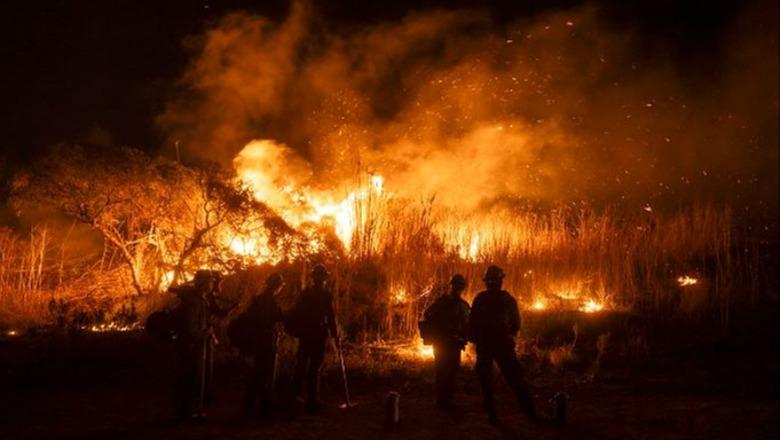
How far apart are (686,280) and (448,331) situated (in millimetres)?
10964

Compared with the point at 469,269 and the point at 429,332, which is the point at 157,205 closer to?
the point at 469,269

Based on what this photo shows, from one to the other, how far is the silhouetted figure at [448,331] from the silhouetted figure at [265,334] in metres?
1.92

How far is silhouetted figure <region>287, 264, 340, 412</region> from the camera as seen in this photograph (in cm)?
848

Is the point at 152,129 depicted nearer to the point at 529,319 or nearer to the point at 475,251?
the point at 475,251

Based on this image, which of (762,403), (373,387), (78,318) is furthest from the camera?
(78,318)

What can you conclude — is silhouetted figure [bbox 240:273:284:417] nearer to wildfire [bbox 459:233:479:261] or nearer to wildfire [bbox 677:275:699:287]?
wildfire [bbox 459:233:479:261]

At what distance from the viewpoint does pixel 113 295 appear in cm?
1647

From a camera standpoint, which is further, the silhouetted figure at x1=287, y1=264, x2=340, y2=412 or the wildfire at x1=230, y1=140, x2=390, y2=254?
the wildfire at x1=230, y1=140, x2=390, y2=254

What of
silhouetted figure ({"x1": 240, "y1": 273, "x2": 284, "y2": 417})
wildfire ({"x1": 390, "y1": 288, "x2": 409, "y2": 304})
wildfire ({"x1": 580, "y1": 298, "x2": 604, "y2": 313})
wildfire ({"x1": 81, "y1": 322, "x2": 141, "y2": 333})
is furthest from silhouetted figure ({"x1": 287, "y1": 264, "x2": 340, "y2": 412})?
wildfire ({"x1": 580, "y1": 298, "x2": 604, "y2": 313})

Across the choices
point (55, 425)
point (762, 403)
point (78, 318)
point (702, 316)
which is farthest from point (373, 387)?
point (702, 316)

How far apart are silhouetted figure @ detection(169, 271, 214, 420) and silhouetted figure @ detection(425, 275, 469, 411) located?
2750mm

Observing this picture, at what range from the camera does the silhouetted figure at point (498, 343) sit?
8047mm

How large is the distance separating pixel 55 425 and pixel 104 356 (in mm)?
3885

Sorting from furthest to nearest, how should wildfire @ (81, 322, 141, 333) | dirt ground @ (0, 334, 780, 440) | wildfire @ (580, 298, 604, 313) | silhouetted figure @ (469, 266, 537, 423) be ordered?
wildfire @ (580, 298, 604, 313), wildfire @ (81, 322, 141, 333), silhouetted figure @ (469, 266, 537, 423), dirt ground @ (0, 334, 780, 440)
